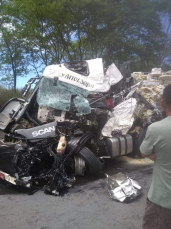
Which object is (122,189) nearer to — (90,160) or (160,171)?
(90,160)

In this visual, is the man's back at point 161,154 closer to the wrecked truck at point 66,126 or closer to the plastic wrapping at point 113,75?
the wrecked truck at point 66,126

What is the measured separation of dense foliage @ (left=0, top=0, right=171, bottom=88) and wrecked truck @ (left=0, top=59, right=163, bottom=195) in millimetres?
7638

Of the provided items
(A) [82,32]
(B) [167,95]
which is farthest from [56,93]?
(A) [82,32]

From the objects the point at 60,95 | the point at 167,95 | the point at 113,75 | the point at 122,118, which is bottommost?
the point at 122,118

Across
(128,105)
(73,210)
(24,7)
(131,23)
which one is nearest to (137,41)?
(131,23)

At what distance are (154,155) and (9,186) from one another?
3640mm

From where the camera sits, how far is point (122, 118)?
21.1ft

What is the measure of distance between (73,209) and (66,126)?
2054 mm

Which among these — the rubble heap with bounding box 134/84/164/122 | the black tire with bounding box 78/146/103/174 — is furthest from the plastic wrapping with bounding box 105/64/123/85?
the black tire with bounding box 78/146/103/174

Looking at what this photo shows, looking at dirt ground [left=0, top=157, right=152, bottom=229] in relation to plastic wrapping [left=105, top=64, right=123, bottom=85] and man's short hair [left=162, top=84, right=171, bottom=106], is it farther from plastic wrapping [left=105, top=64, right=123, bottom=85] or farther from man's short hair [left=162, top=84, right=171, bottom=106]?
plastic wrapping [left=105, top=64, right=123, bottom=85]

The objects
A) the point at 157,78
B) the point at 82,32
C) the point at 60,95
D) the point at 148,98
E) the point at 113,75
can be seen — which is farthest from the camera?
the point at 82,32

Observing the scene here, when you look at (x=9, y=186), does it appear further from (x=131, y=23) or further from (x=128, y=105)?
(x=131, y=23)

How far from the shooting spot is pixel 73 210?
370cm

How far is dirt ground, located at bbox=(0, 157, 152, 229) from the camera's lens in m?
3.30
